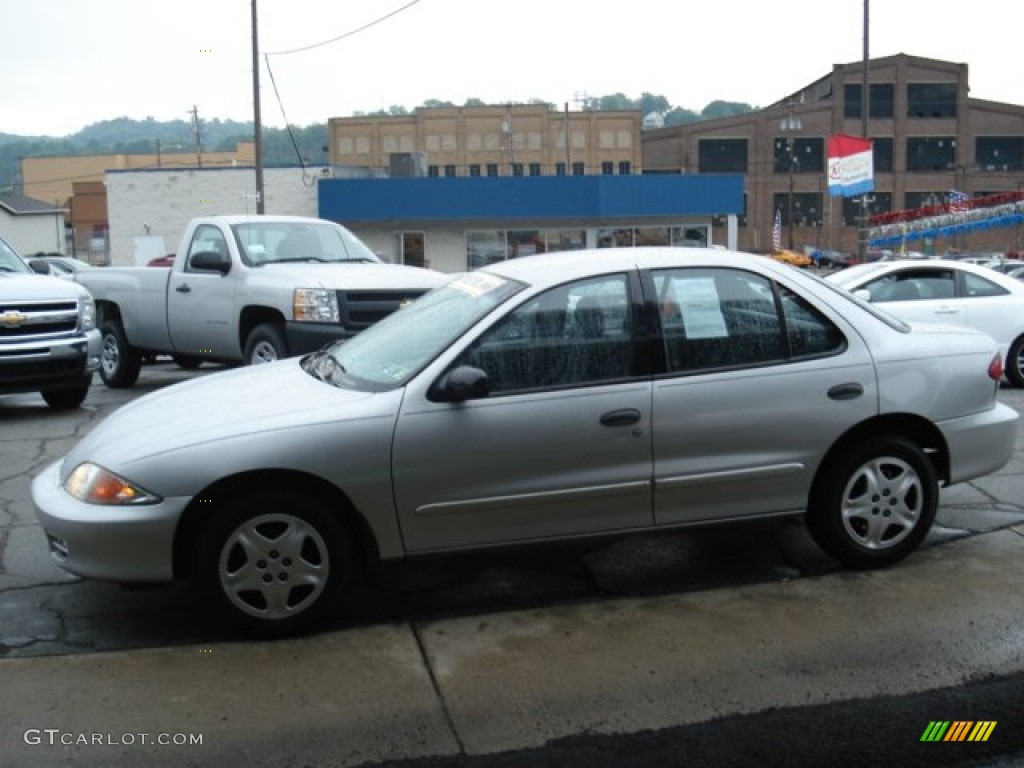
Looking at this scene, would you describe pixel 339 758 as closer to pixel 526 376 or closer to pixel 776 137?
pixel 526 376

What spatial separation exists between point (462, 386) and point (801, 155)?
88064mm

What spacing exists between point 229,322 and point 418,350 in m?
5.84

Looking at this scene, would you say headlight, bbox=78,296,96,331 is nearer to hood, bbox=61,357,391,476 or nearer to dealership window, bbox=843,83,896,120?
hood, bbox=61,357,391,476

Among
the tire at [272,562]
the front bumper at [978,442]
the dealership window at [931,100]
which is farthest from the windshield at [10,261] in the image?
the dealership window at [931,100]

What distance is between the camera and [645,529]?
4828 millimetres

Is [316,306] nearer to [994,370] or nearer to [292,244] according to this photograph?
[292,244]

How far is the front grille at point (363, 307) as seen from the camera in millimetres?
9227

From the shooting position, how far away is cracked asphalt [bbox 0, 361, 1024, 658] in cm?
465

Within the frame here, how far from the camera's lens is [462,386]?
4422mm

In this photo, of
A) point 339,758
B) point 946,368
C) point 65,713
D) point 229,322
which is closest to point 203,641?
point 65,713

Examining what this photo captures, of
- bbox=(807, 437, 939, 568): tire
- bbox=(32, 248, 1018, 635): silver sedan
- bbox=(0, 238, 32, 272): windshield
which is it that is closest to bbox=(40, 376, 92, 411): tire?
bbox=(0, 238, 32, 272): windshield

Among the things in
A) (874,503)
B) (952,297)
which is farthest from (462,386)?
(952,297)

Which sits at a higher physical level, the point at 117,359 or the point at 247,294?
the point at 247,294

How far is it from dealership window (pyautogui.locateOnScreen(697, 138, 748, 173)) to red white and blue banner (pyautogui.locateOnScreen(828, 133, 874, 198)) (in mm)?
66410
